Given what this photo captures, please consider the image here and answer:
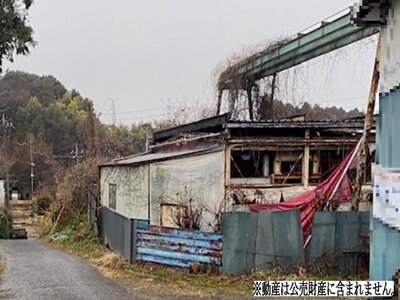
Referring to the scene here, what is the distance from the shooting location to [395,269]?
592 centimetres

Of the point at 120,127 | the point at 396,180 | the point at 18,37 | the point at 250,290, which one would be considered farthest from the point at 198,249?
the point at 120,127

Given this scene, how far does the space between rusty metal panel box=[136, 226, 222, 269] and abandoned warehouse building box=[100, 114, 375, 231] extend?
1.59 m

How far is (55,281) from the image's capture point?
441 inches

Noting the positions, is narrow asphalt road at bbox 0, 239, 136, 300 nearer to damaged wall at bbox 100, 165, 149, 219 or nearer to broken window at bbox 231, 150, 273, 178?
damaged wall at bbox 100, 165, 149, 219

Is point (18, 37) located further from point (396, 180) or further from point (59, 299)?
point (396, 180)

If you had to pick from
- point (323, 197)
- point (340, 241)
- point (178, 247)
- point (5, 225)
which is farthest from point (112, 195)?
point (340, 241)

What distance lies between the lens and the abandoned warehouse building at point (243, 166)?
13.9 m

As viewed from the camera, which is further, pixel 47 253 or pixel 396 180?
pixel 47 253

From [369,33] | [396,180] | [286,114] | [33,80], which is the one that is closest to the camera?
[396,180]

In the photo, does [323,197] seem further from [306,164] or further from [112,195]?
[112,195]

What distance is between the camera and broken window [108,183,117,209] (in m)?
20.2

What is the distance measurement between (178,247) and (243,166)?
3916 millimetres

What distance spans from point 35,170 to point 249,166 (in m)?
40.3

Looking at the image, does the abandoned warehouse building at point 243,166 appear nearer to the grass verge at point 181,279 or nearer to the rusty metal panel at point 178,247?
the rusty metal panel at point 178,247
